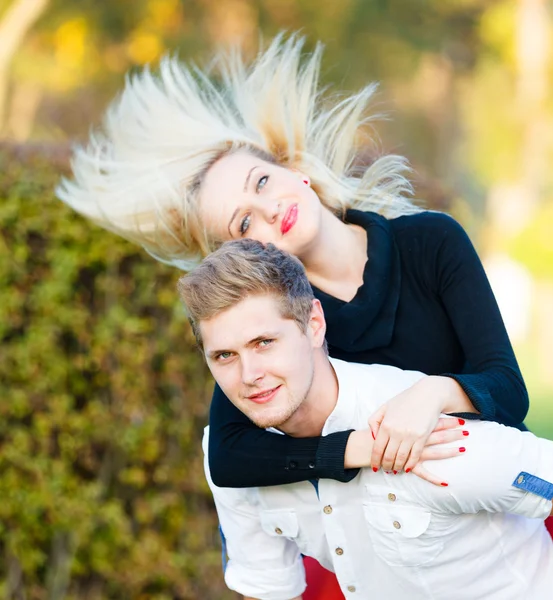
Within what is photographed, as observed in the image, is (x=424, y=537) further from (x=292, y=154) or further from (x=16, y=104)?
(x=16, y=104)

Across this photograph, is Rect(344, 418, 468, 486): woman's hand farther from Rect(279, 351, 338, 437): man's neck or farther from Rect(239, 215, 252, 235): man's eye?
Rect(239, 215, 252, 235): man's eye

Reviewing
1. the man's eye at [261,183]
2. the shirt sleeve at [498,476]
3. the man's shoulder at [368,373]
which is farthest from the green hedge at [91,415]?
the shirt sleeve at [498,476]

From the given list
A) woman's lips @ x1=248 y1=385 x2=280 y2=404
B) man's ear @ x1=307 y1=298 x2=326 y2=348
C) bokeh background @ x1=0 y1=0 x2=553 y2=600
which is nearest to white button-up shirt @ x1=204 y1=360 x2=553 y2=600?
man's ear @ x1=307 y1=298 x2=326 y2=348

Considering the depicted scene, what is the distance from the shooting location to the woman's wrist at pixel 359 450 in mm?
2461

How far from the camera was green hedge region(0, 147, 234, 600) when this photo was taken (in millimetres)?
4602

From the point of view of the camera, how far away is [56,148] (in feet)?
15.3

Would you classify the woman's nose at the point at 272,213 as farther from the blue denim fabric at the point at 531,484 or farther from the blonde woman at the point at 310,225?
the blue denim fabric at the point at 531,484

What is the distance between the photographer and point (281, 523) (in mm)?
2727

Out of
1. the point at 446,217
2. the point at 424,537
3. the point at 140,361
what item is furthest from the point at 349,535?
the point at 140,361

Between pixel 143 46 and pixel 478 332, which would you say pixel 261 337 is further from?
pixel 143 46

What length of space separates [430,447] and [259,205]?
96cm

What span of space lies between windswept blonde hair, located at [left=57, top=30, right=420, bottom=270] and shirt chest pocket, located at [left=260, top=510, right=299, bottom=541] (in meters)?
0.93

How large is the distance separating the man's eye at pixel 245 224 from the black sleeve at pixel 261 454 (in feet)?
1.65

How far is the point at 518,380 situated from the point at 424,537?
553mm
